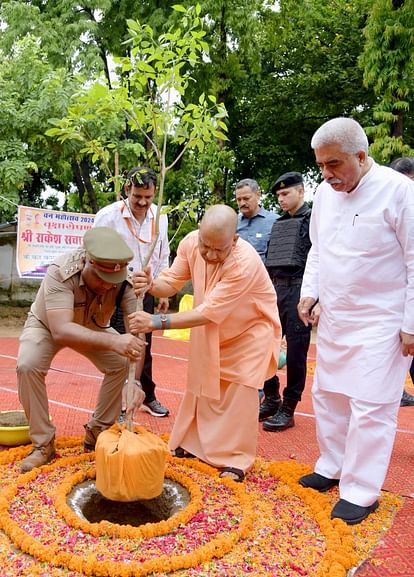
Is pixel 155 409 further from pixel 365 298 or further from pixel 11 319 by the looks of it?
pixel 11 319

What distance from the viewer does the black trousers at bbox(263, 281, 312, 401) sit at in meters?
4.46

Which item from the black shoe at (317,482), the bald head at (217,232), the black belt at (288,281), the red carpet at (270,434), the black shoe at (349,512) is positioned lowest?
the red carpet at (270,434)

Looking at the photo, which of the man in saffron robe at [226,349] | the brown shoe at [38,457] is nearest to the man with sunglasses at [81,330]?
the brown shoe at [38,457]

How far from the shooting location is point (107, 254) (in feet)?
10.2

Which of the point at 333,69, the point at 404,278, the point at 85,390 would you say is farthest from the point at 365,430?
the point at 333,69

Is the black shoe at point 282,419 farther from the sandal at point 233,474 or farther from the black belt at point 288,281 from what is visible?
the sandal at point 233,474

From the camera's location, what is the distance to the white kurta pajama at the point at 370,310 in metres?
2.89

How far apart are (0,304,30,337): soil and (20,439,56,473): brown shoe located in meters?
7.40

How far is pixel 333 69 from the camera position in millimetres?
15164

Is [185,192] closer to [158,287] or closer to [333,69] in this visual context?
[333,69]

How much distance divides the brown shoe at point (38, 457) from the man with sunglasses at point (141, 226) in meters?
0.80

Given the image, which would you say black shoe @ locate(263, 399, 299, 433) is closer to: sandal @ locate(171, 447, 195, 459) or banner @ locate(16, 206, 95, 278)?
sandal @ locate(171, 447, 195, 459)

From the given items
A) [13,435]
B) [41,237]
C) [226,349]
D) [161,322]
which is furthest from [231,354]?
[41,237]

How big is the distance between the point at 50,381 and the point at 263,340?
3.31 metres
